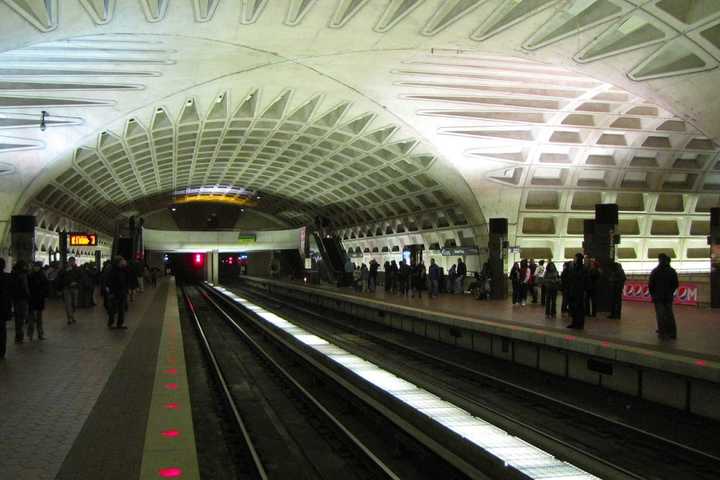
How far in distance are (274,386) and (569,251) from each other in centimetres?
2594

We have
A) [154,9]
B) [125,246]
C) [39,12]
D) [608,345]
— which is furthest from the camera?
[125,246]

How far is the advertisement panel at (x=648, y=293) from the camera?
18312 mm

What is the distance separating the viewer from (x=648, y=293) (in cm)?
1967

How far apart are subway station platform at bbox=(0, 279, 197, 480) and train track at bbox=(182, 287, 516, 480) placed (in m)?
1.10

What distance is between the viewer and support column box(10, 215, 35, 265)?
22359 millimetres

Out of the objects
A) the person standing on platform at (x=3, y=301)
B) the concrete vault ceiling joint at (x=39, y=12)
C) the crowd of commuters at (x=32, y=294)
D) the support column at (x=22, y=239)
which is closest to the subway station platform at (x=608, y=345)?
the crowd of commuters at (x=32, y=294)

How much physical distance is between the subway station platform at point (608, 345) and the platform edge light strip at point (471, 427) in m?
2.71

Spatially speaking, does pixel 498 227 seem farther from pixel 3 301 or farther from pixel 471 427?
pixel 3 301

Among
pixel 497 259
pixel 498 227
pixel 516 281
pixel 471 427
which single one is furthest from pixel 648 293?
pixel 471 427

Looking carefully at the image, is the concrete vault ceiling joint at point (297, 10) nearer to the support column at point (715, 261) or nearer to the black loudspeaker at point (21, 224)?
the support column at point (715, 261)

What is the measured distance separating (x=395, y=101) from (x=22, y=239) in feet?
45.7

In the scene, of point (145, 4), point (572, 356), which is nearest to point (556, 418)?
point (572, 356)

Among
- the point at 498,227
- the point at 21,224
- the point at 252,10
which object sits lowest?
the point at 21,224

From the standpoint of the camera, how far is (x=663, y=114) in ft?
84.2
